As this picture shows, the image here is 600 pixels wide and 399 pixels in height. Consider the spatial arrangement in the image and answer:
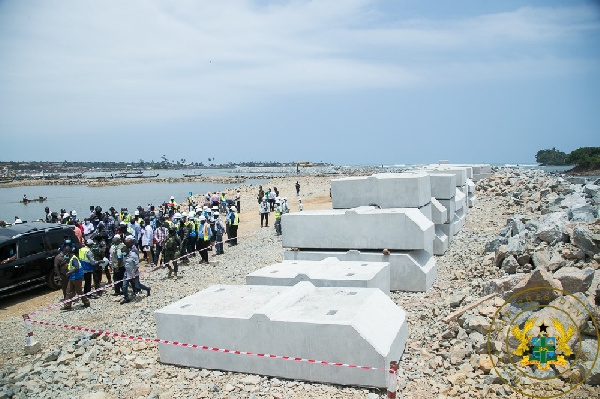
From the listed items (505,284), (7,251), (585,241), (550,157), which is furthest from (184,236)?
(550,157)

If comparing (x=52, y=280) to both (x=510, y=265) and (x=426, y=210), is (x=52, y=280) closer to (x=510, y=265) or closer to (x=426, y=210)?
(x=426, y=210)

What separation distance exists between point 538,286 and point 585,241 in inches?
86.8

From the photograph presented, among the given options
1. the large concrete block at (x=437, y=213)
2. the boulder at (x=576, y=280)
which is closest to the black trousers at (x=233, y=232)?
the large concrete block at (x=437, y=213)

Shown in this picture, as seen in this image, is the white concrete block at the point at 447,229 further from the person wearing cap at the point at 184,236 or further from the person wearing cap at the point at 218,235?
the person wearing cap at the point at 184,236

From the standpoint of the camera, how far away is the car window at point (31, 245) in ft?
36.9

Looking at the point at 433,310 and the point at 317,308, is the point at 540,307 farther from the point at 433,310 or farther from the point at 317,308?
the point at 317,308

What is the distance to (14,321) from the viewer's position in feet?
31.8

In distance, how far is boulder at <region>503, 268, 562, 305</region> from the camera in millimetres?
6125

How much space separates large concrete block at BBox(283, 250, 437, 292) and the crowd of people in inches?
176

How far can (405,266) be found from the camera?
9.70m

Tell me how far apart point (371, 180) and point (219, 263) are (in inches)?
215

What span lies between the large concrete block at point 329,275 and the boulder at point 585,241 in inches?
130

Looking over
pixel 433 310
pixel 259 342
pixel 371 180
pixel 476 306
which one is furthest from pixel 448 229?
pixel 259 342

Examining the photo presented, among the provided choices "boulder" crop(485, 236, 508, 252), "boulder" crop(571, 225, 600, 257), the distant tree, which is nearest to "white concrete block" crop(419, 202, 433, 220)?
"boulder" crop(485, 236, 508, 252)
